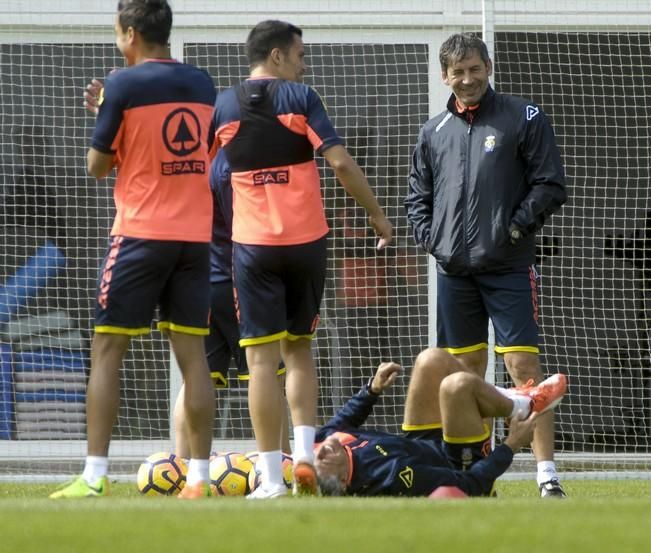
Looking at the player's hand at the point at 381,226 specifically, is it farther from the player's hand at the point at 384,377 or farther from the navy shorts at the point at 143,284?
the navy shorts at the point at 143,284

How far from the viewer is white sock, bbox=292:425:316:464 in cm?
598

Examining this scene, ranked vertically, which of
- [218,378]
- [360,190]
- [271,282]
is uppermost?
[360,190]

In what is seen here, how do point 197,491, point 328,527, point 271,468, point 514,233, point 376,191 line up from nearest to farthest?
1. point 328,527
2. point 197,491
3. point 271,468
4. point 514,233
5. point 376,191

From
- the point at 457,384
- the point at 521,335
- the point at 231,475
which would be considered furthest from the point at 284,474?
the point at 521,335

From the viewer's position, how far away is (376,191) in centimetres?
1029

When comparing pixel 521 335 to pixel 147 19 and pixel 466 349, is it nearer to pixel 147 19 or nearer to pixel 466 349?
pixel 466 349

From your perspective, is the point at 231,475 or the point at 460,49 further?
the point at 460,49

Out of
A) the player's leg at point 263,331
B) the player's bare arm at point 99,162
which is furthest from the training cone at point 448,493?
the player's bare arm at point 99,162

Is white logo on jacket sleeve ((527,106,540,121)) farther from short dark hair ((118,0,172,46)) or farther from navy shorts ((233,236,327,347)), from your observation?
short dark hair ((118,0,172,46))

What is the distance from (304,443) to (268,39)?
1.73 m

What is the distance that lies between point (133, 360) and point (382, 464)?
15.3 ft

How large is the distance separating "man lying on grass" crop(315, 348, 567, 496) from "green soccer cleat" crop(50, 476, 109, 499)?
0.88m

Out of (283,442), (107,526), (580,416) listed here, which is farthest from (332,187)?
(107,526)

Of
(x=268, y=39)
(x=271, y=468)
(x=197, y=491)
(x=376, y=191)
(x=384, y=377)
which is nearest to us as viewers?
(x=197, y=491)
